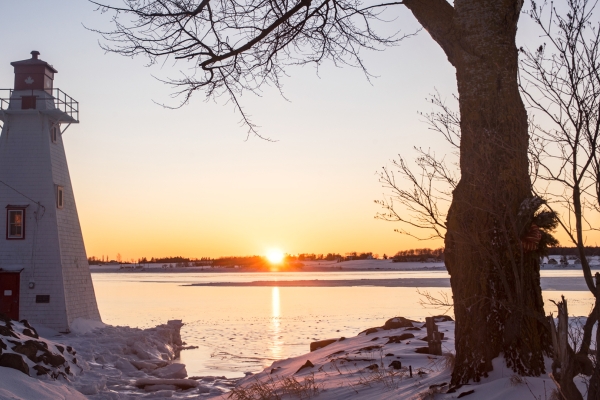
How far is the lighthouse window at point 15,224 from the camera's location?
915 inches

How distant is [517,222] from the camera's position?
6.13m

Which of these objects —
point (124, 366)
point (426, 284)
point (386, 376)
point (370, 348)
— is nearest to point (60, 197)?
point (124, 366)

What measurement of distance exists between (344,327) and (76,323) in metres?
11.0

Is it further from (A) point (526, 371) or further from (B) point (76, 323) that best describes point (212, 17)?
(B) point (76, 323)

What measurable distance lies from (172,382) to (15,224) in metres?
12.4

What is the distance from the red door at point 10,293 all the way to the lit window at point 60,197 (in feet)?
10.2

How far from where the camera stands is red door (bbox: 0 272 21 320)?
22562 millimetres

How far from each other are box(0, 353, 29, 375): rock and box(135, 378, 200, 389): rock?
380 cm

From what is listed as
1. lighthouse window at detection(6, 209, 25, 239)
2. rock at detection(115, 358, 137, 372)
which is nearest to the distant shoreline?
lighthouse window at detection(6, 209, 25, 239)

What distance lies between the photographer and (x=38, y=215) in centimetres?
2331

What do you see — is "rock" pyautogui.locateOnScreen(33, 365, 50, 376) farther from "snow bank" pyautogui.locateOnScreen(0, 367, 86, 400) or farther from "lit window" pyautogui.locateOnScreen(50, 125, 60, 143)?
"lit window" pyautogui.locateOnScreen(50, 125, 60, 143)

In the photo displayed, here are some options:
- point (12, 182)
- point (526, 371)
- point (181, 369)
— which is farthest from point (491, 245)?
point (12, 182)

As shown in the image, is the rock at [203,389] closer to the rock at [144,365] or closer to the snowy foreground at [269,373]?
the snowy foreground at [269,373]

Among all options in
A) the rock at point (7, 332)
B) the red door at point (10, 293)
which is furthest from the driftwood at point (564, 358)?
the red door at point (10, 293)
